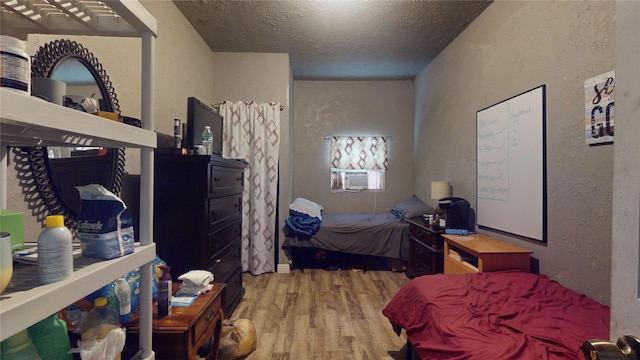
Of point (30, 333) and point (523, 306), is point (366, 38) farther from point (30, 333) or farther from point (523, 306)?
point (30, 333)

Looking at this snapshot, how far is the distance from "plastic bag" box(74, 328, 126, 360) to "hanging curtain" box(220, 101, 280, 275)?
9.33 feet

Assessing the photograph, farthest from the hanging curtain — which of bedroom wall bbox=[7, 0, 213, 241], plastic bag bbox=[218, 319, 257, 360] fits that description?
plastic bag bbox=[218, 319, 257, 360]

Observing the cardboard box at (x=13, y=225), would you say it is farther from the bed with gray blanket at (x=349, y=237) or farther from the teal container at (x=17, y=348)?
the bed with gray blanket at (x=349, y=237)

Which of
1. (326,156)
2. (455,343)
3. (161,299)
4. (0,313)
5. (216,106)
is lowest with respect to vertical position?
(455,343)

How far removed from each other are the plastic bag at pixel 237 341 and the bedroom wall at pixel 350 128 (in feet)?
10.0

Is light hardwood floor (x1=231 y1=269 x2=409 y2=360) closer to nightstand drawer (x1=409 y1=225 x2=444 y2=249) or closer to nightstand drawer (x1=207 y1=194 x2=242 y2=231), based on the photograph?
nightstand drawer (x1=409 y1=225 x2=444 y2=249)

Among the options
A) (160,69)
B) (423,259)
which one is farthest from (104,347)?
(423,259)

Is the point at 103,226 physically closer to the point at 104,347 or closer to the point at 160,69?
the point at 104,347

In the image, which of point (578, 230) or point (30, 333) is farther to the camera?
point (578, 230)

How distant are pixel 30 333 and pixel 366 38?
141 inches

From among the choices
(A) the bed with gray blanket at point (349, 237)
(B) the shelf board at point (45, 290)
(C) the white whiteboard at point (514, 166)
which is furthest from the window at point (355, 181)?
(B) the shelf board at point (45, 290)

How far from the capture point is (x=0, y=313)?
432 millimetres

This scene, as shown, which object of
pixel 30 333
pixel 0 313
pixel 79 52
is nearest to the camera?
pixel 0 313

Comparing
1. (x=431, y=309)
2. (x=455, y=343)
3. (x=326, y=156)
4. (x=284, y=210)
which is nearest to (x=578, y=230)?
(x=431, y=309)
